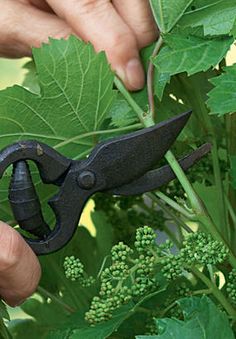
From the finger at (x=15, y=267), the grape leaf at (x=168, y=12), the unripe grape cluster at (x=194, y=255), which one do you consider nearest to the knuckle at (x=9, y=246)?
the finger at (x=15, y=267)

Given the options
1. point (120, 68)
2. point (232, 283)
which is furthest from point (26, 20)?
point (232, 283)

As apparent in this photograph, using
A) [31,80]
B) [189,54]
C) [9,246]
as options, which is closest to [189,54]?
[189,54]

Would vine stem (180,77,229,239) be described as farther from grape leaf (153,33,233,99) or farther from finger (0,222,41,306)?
finger (0,222,41,306)

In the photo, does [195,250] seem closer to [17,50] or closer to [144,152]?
[144,152]

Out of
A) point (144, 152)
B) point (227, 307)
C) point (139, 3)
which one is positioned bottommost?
point (227, 307)

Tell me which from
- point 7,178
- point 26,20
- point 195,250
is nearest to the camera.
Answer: point 195,250

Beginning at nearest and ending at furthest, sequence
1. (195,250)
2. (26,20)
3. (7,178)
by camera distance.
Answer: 1. (195,250)
2. (7,178)
3. (26,20)

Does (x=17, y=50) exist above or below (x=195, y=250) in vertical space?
above

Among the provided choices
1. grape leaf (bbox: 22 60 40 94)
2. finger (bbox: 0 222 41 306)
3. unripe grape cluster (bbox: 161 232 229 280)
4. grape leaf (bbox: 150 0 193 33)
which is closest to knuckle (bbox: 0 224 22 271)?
finger (bbox: 0 222 41 306)
